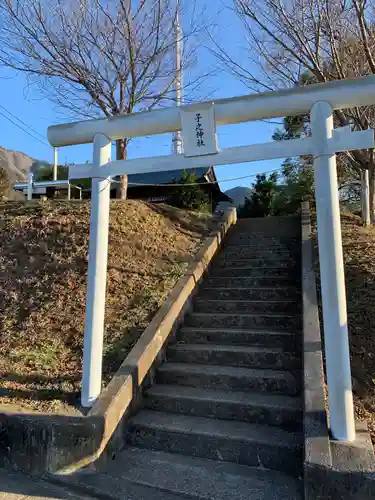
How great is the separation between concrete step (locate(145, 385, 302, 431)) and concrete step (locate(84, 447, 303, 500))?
47 centimetres

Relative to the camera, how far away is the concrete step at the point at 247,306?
521cm

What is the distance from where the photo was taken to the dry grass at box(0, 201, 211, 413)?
4254mm

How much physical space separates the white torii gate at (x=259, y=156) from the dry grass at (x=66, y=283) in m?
0.72

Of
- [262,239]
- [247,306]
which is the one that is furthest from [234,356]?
[262,239]

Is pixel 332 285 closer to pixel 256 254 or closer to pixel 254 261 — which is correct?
pixel 254 261

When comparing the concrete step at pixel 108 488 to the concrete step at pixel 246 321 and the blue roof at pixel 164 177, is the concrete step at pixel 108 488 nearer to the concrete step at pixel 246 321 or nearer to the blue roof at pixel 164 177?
the concrete step at pixel 246 321

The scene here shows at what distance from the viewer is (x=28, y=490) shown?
123 inches

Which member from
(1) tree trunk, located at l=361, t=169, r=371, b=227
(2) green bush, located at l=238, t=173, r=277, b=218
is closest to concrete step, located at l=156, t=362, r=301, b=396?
(1) tree trunk, located at l=361, t=169, r=371, b=227

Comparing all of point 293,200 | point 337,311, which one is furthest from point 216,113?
point 293,200

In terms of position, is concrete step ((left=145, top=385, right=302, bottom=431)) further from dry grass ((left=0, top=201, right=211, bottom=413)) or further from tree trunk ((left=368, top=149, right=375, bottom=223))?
tree trunk ((left=368, top=149, right=375, bottom=223))

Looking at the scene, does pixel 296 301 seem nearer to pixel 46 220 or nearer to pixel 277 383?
pixel 277 383

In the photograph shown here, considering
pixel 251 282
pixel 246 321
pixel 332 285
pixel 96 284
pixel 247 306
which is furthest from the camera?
pixel 251 282

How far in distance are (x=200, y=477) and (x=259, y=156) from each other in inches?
108

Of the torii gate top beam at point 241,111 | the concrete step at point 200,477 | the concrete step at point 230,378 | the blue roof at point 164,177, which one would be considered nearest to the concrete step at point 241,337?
the concrete step at point 230,378
